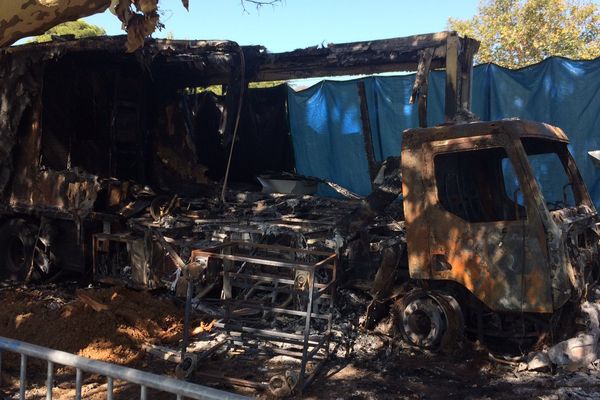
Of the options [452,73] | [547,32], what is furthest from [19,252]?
[547,32]

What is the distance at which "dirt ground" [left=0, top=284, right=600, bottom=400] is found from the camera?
4000mm

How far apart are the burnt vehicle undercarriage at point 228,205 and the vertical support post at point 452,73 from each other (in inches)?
0.6

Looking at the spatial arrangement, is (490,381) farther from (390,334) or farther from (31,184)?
(31,184)

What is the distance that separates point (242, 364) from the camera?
471 cm

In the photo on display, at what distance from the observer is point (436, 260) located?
14.8ft

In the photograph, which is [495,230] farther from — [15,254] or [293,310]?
[15,254]

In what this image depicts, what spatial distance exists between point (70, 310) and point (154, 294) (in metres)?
1.22

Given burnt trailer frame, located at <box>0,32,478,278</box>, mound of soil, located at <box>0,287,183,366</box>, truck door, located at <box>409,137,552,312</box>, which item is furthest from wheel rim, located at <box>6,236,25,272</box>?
truck door, located at <box>409,137,552,312</box>

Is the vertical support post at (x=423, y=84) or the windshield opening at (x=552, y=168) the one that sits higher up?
the vertical support post at (x=423, y=84)

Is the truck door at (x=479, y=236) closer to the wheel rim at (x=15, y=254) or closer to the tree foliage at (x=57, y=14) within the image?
the tree foliage at (x=57, y=14)

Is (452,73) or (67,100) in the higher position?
(67,100)

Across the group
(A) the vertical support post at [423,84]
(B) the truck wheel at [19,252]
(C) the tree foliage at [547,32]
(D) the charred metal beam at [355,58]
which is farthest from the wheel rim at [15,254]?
(C) the tree foliage at [547,32]

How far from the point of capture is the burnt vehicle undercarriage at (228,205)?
4.56 m

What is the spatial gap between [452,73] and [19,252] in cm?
702
